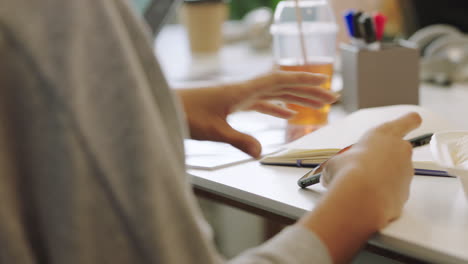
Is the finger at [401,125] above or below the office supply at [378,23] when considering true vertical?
below

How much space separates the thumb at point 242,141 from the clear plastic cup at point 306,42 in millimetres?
192

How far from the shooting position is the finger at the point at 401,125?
0.61 meters

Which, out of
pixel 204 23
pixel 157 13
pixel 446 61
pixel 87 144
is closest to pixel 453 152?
pixel 87 144

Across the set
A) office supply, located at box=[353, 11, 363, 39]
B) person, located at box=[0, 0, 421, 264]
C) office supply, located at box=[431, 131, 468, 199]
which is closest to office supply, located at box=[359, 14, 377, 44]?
office supply, located at box=[353, 11, 363, 39]

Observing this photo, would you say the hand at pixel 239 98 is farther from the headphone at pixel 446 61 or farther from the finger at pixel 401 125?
the headphone at pixel 446 61

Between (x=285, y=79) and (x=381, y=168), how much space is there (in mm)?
340

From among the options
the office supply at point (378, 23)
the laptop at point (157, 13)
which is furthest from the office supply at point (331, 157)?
the laptop at point (157, 13)

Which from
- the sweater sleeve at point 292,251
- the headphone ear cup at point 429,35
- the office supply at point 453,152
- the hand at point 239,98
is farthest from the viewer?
the headphone ear cup at point 429,35

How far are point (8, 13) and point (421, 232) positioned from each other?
410mm

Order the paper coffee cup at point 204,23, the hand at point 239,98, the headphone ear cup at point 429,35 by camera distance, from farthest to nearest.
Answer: the paper coffee cup at point 204,23 < the headphone ear cup at point 429,35 < the hand at point 239,98

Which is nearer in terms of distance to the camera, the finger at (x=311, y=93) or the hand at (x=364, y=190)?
the hand at (x=364, y=190)

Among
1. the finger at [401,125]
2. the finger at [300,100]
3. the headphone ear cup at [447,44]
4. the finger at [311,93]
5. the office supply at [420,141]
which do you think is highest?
the finger at [401,125]

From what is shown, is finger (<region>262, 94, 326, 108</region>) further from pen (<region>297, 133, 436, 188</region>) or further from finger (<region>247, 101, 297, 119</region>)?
pen (<region>297, 133, 436, 188</region>)

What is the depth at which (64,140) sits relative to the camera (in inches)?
13.9
